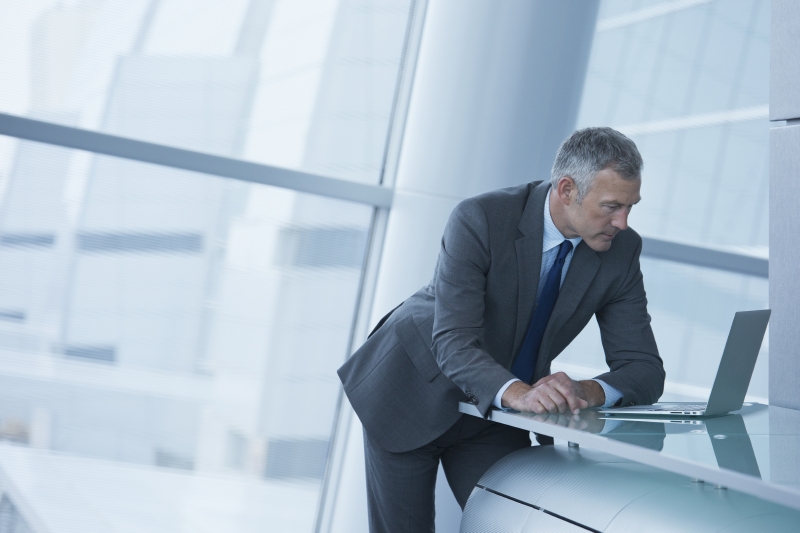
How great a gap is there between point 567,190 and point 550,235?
0.15 m

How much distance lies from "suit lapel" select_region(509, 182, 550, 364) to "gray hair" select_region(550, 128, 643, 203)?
0.47 feet

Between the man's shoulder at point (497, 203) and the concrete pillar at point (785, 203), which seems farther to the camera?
the concrete pillar at point (785, 203)

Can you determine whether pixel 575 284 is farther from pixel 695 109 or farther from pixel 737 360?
pixel 695 109

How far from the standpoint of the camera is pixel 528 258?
221 centimetres

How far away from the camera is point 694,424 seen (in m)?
1.81

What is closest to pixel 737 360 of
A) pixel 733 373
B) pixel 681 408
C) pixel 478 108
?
pixel 733 373

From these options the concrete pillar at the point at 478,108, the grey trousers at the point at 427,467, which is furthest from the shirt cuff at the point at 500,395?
the concrete pillar at the point at 478,108

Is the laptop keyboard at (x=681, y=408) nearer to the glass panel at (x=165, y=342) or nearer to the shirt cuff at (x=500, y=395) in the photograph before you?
→ the shirt cuff at (x=500, y=395)

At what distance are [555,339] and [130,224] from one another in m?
1.97

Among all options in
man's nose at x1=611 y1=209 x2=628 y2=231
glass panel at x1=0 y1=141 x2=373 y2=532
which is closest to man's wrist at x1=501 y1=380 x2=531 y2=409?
man's nose at x1=611 y1=209 x2=628 y2=231

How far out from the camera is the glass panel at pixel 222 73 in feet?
10.7

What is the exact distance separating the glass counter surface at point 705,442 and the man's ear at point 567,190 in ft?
1.90

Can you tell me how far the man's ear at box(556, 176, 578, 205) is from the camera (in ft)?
7.13

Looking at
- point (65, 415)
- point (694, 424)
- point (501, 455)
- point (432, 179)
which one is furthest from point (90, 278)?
point (694, 424)
